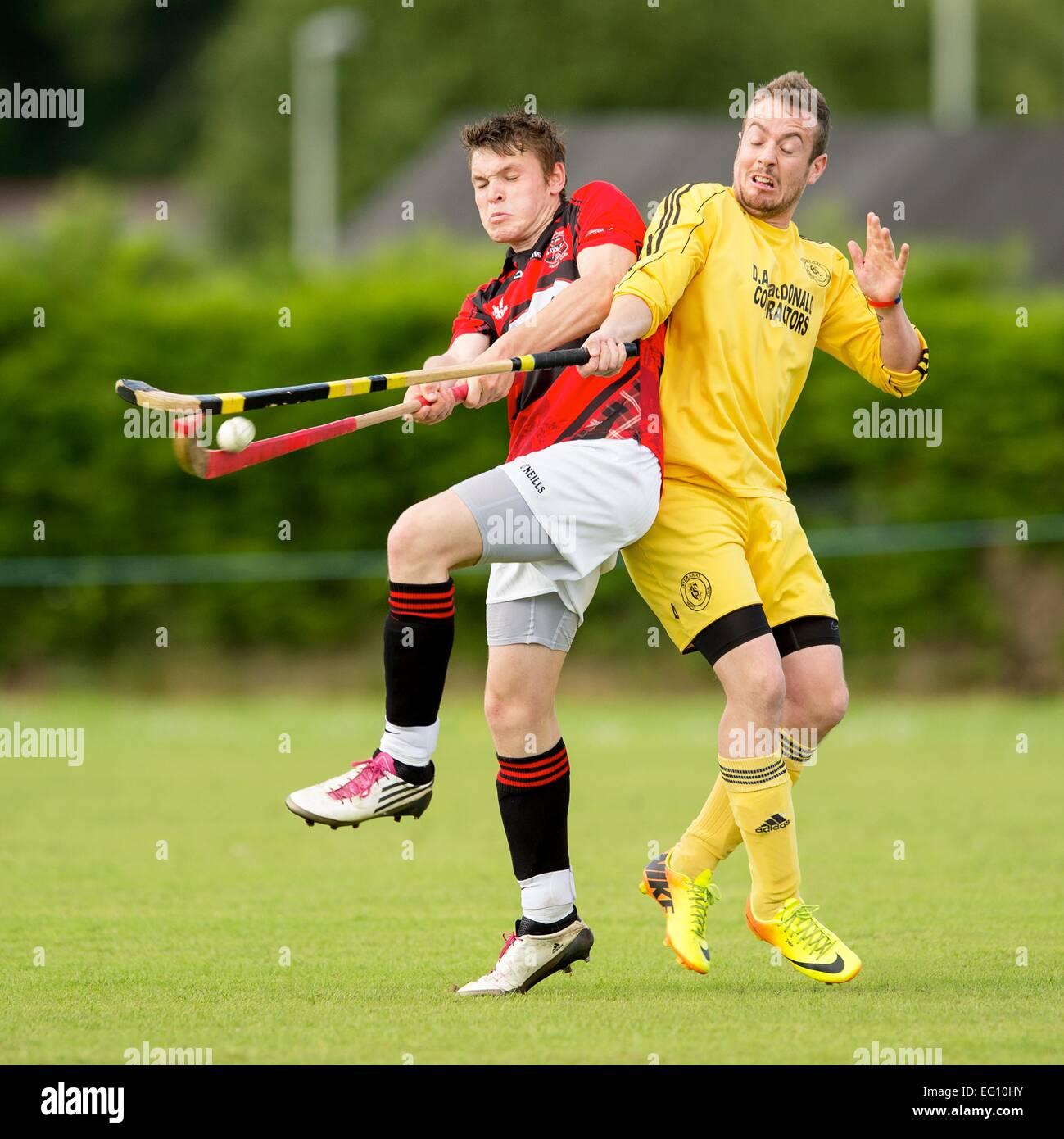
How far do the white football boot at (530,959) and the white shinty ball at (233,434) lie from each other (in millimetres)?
1614

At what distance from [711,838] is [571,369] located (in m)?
1.53

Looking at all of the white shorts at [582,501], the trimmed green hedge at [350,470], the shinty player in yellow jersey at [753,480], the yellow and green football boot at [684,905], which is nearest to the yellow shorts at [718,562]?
the shinty player in yellow jersey at [753,480]

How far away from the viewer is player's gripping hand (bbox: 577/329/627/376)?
15.6ft

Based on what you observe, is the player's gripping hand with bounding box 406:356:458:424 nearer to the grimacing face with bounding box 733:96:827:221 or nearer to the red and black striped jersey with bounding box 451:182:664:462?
the red and black striped jersey with bounding box 451:182:664:462

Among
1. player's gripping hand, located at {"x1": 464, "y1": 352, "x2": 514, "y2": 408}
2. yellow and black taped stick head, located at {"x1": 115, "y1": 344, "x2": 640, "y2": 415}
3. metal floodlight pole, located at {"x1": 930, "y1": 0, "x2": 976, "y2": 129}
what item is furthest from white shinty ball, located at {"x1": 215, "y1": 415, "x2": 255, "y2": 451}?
metal floodlight pole, located at {"x1": 930, "y1": 0, "x2": 976, "y2": 129}

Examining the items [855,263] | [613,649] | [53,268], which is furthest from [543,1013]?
[53,268]

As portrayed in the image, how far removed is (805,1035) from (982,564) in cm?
1058

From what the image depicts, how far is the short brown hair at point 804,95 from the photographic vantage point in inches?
206

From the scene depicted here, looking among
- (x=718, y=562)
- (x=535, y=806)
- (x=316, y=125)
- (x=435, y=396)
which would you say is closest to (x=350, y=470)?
(x=435, y=396)

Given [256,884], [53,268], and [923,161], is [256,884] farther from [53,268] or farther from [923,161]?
[923,161]

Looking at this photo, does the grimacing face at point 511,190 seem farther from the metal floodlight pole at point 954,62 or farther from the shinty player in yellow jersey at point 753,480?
the metal floodlight pole at point 954,62

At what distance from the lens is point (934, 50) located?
4291cm

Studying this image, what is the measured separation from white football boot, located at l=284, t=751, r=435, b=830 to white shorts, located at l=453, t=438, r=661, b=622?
615 millimetres

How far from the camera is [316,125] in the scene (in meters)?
39.3
